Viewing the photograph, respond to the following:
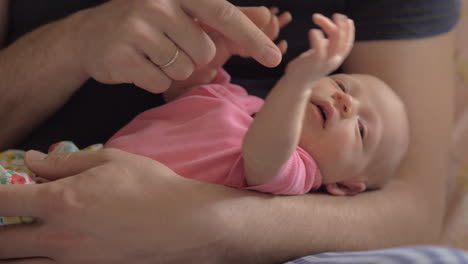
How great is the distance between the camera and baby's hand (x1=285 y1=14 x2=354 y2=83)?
71 cm

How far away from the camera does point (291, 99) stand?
75 cm

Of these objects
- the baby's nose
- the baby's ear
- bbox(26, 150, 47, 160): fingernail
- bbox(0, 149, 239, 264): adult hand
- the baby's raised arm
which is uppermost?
the baby's raised arm

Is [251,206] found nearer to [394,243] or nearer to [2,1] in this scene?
[394,243]

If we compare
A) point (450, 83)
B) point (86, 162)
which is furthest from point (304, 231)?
point (450, 83)

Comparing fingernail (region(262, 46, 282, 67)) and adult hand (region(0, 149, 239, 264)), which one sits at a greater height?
fingernail (region(262, 46, 282, 67))

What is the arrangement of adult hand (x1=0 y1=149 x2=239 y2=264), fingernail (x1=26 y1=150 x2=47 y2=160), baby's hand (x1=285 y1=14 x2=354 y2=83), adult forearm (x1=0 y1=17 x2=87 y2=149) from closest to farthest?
baby's hand (x1=285 y1=14 x2=354 y2=83) → adult hand (x1=0 y1=149 x2=239 y2=264) → fingernail (x1=26 y1=150 x2=47 y2=160) → adult forearm (x1=0 y1=17 x2=87 y2=149)

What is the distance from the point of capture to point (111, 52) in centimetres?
92

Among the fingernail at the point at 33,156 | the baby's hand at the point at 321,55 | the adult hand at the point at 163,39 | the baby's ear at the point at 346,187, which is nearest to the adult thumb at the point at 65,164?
the fingernail at the point at 33,156

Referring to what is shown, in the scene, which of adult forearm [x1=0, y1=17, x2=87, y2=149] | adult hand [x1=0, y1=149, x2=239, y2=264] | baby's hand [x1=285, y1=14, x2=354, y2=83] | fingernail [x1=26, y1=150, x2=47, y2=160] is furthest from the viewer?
adult forearm [x1=0, y1=17, x2=87, y2=149]

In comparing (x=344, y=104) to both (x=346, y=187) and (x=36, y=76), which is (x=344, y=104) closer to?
(x=346, y=187)

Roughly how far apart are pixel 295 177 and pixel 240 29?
0.99 feet

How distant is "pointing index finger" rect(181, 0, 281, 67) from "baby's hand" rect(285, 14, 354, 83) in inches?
4.8

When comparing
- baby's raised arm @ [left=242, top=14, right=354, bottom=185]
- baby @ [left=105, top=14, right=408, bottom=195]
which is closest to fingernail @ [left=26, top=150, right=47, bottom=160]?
baby @ [left=105, top=14, right=408, bottom=195]

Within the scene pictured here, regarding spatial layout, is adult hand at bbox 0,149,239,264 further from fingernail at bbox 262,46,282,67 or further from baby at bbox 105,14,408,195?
fingernail at bbox 262,46,282,67
